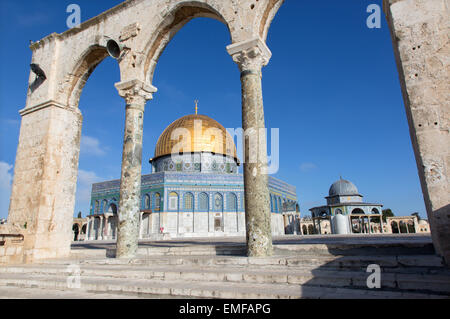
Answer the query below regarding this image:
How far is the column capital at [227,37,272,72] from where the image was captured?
185 inches

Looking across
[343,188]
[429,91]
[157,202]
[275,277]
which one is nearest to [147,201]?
[157,202]

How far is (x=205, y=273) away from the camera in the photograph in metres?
3.17

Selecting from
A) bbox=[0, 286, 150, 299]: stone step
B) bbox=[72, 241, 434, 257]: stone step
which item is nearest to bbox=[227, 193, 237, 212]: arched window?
bbox=[72, 241, 434, 257]: stone step

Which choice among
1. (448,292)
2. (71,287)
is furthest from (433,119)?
(71,287)

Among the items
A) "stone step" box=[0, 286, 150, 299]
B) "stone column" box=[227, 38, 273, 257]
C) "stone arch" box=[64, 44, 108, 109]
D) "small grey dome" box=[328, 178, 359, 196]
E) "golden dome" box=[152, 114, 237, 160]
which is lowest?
"stone step" box=[0, 286, 150, 299]

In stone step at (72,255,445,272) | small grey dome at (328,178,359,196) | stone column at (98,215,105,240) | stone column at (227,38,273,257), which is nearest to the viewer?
stone step at (72,255,445,272)

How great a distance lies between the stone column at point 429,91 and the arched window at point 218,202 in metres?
21.7

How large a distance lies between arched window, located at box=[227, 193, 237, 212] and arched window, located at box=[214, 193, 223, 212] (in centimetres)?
60

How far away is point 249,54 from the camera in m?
4.73

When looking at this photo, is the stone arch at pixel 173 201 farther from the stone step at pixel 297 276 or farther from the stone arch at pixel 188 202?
the stone step at pixel 297 276

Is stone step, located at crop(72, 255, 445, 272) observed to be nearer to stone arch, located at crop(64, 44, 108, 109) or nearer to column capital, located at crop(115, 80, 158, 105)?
column capital, located at crop(115, 80, 158, 105)

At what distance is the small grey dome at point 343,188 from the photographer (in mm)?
33906

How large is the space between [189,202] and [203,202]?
3.79 feet
